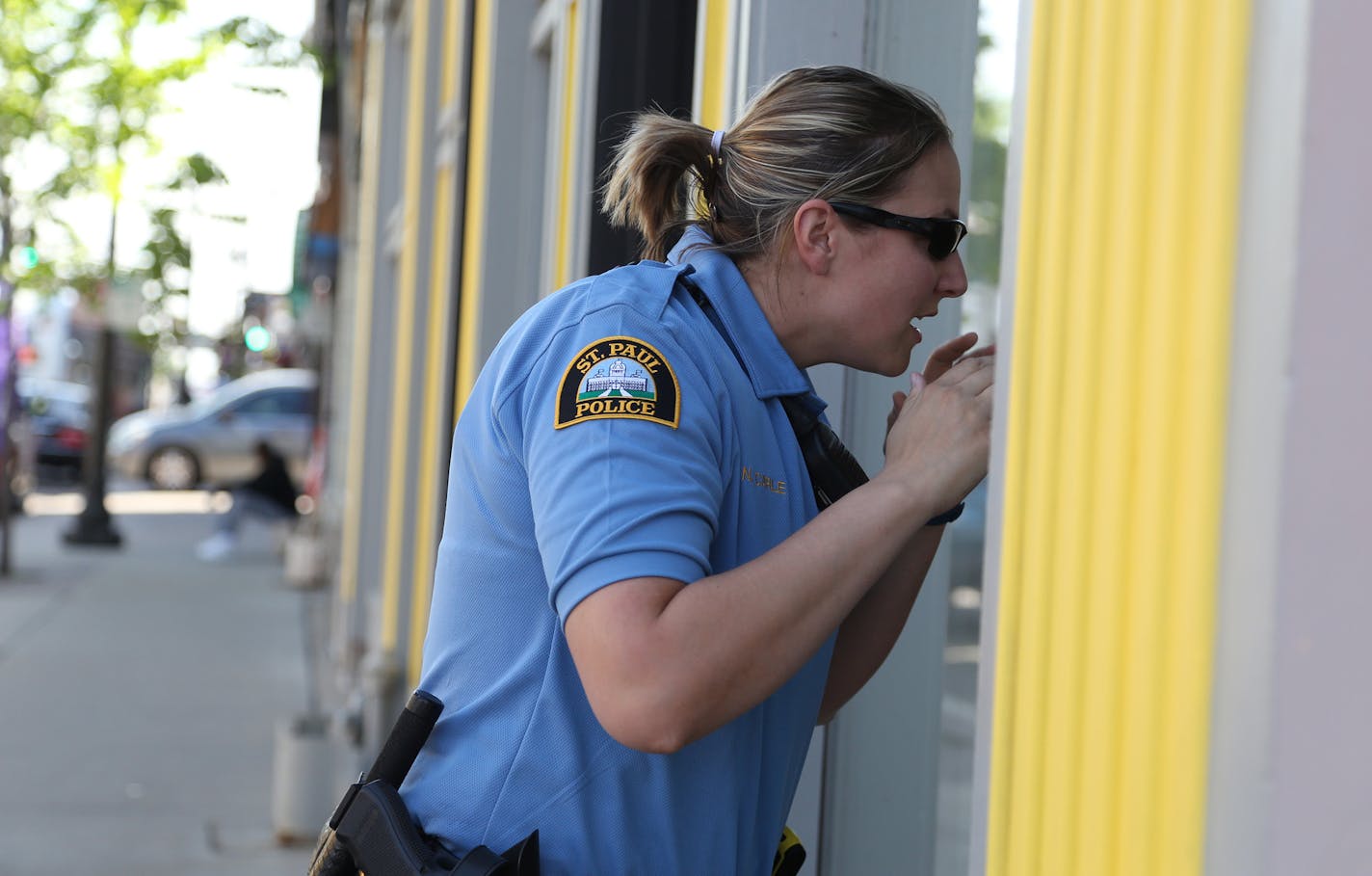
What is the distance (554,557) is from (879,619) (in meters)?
0.66

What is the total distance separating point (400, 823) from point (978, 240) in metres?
3.93

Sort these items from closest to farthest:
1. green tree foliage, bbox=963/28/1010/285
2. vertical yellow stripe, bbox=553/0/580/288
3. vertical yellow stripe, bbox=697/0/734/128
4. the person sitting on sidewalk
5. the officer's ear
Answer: the officer's ear → vertical yellow stripe, bbox=697/0/734/128 → vertical yellow stripe, bbox=553/0/580/288 → green tree foliage, bbox=963/28/1010/285 → the person sitting on sidewalk

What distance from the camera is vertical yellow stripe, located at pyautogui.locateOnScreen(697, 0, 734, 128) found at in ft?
9.10

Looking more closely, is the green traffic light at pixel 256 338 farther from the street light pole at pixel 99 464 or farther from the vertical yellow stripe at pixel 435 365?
the vertical yellow stripe at pixel 435 365

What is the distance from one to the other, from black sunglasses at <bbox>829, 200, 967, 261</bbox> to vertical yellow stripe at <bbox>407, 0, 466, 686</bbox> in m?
3.71

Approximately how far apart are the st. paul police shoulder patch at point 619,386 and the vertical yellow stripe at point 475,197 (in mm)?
3521

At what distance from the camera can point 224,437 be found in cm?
2448

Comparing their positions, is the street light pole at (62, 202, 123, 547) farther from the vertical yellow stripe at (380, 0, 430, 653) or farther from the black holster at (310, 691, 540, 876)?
the black holster at (310, 691, 540, 876)

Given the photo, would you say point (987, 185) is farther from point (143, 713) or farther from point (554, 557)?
point (143, 713)

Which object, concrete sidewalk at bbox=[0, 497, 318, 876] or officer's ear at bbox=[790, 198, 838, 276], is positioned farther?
concrete sidewalk at bbox=[0, 497, 318, 876]

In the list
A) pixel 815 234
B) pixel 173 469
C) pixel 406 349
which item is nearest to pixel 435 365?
pixel 406 349

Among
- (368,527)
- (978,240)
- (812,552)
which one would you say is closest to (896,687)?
(812,552)

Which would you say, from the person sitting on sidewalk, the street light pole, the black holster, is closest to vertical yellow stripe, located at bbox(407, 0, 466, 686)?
the black holster

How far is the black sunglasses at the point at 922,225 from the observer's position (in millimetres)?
1716
